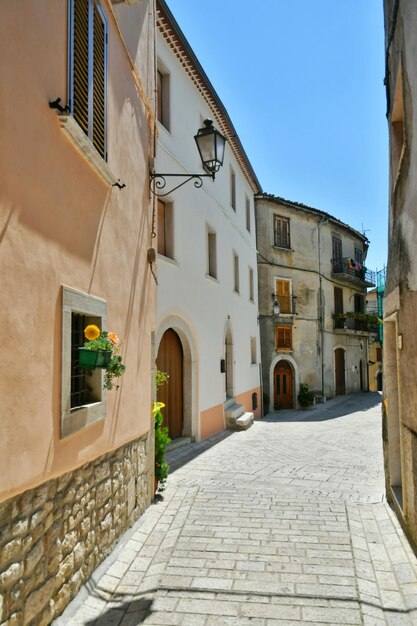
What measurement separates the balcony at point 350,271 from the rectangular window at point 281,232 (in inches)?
A: 166

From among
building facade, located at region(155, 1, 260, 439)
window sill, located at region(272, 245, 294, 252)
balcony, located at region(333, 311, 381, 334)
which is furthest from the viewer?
balcony, located at region(333, 311, 381, 334)

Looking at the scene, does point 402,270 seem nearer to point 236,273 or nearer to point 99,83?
point 99,83

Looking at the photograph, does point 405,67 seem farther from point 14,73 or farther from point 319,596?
point 319,596

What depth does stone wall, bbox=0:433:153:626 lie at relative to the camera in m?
2.89

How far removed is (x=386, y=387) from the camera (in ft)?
21.5

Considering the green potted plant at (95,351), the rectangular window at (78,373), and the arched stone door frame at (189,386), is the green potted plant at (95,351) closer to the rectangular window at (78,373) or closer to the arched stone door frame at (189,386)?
the rectangular window at (78,373)

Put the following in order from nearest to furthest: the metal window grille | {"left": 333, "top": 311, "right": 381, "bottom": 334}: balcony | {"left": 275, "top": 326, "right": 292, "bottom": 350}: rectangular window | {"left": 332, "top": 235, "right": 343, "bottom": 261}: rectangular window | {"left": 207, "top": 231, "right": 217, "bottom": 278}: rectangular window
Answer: the metal window grille → {"left": 207, "top": 231, "right": 217, "bottom": 278}: rectangular window → {"left": 275, "top": 326, "right": 292, "bottom": 350}: rectangular window → {"left": 333, "top": 311, "right": 381, "bottom": 334}: balcony → {"left": 332, "top": 235, "right": 343, "bottom": 261}: rectangular window

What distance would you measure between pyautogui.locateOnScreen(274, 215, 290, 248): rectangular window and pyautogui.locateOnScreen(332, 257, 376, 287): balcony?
4216 millimetres

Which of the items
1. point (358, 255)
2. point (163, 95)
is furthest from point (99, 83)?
point (358, 255)

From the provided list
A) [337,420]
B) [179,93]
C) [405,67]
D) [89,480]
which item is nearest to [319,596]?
[89,480]

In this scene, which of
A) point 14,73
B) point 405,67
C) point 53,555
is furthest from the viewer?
point 405,67

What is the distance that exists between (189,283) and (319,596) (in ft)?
24.4

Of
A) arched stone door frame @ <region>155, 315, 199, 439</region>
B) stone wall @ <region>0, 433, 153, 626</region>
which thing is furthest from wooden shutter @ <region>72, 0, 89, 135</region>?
arched stone door frame @ <region>155, 315, 199, 439</region>

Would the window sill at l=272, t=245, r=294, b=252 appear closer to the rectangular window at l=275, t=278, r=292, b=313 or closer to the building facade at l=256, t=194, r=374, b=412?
the building facade at l=256, t=194, r=374, b=412
